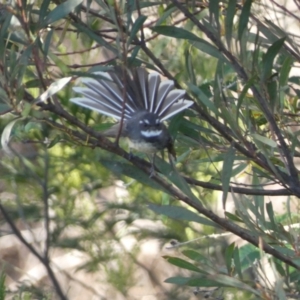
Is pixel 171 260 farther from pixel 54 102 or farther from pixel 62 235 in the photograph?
pixel 62 235

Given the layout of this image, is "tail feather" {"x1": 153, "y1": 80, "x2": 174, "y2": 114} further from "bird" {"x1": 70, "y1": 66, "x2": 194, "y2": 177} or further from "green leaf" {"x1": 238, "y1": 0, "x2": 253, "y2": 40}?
"green leaf" {"x1": 238, "y1": 0, "x2": 253, "y2": 40}

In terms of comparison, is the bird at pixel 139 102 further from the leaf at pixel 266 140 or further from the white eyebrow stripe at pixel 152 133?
the leaf at pixel 266 140

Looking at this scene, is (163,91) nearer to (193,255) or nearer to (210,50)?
(210,50)

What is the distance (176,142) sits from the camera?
51.6 inches

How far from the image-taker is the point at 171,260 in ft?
3.26

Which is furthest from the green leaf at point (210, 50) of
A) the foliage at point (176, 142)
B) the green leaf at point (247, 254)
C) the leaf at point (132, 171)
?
the green leaf at point (247, 254)

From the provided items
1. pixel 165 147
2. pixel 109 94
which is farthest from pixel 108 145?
pixel 165 147

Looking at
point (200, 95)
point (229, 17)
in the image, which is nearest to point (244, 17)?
point (229, 17)

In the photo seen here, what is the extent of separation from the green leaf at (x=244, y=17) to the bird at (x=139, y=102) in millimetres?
137

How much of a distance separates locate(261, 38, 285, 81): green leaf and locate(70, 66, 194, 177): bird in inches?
4.9

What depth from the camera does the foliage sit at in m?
0.90

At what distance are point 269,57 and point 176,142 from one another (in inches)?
12.7

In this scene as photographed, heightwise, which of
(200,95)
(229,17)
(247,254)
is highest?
(229,17)

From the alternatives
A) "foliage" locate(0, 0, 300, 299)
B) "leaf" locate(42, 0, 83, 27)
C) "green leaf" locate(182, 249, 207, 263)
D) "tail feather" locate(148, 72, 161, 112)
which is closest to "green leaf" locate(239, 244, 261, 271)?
"foliage" locate(0, 0, 300, 299)
